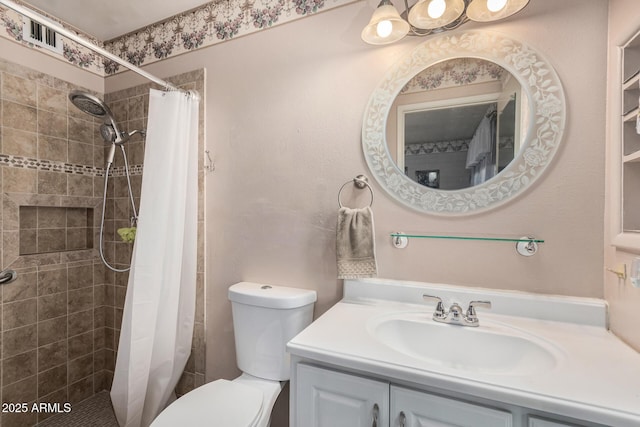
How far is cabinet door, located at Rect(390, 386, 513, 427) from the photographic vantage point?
707 millimetres

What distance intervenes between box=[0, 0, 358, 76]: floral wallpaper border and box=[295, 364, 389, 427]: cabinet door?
1.57 m

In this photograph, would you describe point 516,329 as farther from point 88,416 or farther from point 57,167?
point 57,167

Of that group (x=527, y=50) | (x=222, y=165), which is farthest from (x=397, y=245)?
(x=222, y=165)

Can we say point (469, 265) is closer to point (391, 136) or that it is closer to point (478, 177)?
point (478, 177)

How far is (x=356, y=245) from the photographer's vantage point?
1.25m

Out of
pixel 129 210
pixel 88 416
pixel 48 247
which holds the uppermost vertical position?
pixel 129 210

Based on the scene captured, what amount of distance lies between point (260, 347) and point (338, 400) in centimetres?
61

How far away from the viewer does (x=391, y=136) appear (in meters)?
1.29

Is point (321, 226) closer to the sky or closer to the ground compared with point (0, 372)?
closer to the sky

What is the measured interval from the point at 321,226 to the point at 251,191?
46 cm

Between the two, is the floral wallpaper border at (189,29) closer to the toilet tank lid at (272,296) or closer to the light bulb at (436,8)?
the light bulb at (436,8)

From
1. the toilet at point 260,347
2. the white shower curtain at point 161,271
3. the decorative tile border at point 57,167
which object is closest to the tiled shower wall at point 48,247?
the decorative tile border at point 57,167

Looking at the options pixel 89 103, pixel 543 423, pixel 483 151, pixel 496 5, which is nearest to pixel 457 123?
pixel 483 151

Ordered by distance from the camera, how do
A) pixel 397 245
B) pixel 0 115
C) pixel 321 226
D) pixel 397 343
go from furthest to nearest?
1. pixel 0 115
2. pixel 321 226
3. pixel 397 245
4. pixel 397 343
